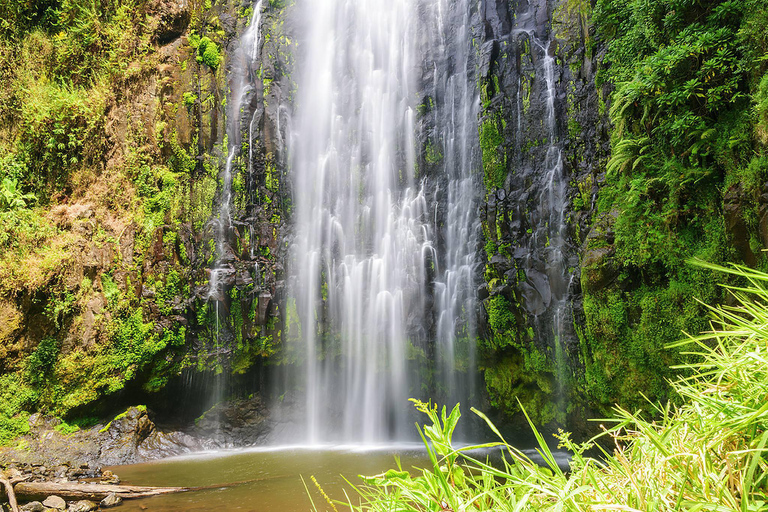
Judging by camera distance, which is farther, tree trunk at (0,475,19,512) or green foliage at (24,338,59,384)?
green foliage at (24,338,59,384)

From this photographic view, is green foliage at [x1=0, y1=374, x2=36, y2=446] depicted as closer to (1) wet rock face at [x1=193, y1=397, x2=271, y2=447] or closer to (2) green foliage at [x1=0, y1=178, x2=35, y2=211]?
(1) wet rock face at [x1=193, y1=397, x2=271, y2=447]

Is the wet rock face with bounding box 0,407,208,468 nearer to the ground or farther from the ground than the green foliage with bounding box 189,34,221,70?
nearer to the ground

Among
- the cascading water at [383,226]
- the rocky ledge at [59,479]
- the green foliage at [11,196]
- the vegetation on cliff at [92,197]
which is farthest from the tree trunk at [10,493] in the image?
the cascading water at [383,226]

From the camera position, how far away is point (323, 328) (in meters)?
12.8

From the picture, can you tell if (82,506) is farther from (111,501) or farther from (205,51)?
(205,51)

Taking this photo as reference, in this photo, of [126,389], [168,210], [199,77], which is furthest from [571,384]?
[199,77]

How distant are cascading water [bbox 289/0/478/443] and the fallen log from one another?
233 inches

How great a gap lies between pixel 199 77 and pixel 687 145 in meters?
13.9

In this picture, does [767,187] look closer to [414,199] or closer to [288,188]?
[414,199]

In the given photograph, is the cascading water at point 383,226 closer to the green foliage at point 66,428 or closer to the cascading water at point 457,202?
the cascading water at point 457,202

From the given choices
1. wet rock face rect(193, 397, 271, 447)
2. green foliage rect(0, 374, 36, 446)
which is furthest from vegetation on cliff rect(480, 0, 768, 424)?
green foliage rect(0, 374, 36, 446)

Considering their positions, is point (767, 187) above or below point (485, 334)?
above

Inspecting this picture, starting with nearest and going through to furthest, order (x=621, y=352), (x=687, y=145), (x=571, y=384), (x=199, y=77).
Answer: (x=687, y=145) → (x=621, y=352) → (x=571, y=384) → (x=199, y=77)

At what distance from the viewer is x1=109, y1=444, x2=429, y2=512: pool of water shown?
6.59 m
